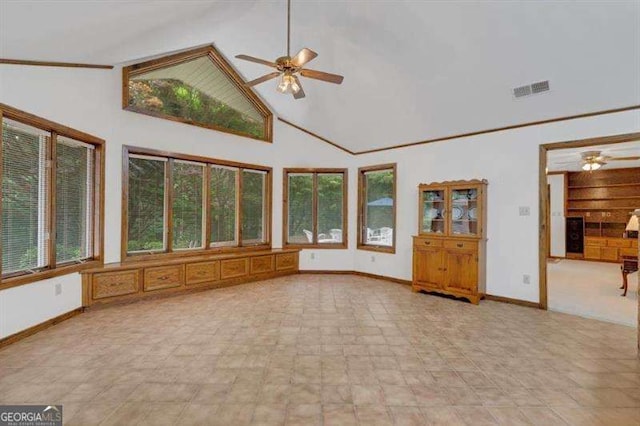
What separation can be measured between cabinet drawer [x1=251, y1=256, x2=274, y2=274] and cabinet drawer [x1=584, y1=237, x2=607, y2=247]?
8793mm

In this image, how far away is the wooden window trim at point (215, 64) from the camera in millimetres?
4789

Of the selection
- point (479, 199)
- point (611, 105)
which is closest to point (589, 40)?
point (611, 105)

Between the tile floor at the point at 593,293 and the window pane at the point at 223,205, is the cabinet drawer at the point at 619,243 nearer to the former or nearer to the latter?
the tile floor at the point at 593,293

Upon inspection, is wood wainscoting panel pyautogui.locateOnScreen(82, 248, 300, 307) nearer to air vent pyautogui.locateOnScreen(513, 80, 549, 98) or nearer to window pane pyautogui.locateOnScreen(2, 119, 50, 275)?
window pane pyautogui.locateOnScreen(2, 119, 50, 275)

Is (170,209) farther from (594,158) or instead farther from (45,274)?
(594,158)

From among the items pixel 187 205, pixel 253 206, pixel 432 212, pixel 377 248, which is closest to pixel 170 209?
pixel 187 205

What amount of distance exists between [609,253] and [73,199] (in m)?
11.9

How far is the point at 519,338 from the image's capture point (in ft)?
11.2

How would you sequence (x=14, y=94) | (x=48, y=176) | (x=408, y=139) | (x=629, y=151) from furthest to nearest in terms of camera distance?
(x=629, y=151) → (x=408, y=139) → (x=48, y=176) → (x=14, y=94)

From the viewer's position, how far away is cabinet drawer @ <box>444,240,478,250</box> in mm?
4719

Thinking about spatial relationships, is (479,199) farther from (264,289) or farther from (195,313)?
(195,313)

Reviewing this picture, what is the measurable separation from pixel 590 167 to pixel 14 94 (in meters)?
9.90

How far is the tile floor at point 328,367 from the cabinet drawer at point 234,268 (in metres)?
1.26

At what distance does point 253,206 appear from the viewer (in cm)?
651
